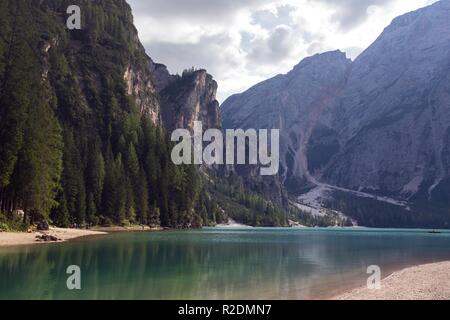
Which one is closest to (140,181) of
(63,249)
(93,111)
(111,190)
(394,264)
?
(111,190)

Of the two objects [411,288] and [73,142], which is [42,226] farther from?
[411,288]

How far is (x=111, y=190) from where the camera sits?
115438 millimetres

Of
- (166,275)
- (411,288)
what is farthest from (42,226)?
(411,288)

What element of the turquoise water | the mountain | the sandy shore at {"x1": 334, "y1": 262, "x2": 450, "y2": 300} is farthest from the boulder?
the sandy shore at {"x1": 334, "y1": 262, "x2": 450, "y2": 300}

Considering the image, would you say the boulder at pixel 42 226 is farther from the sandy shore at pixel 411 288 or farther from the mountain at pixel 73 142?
the sandy shore at pixel 411 288

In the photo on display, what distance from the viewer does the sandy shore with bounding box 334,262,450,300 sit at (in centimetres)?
2692

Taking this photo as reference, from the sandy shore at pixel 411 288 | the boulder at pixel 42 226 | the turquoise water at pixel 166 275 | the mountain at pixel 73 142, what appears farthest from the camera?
the boulder at pixel 42 226

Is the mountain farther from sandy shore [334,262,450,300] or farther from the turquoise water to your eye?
sandy shore [334,262,450,300]

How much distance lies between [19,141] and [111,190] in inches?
1885

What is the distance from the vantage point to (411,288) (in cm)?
3097

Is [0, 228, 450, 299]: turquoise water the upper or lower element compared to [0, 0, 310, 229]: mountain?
lower

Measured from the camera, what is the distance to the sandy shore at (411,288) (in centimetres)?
2692

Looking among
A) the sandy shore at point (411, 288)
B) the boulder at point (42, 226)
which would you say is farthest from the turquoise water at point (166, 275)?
the boulder at point (42, 226)
